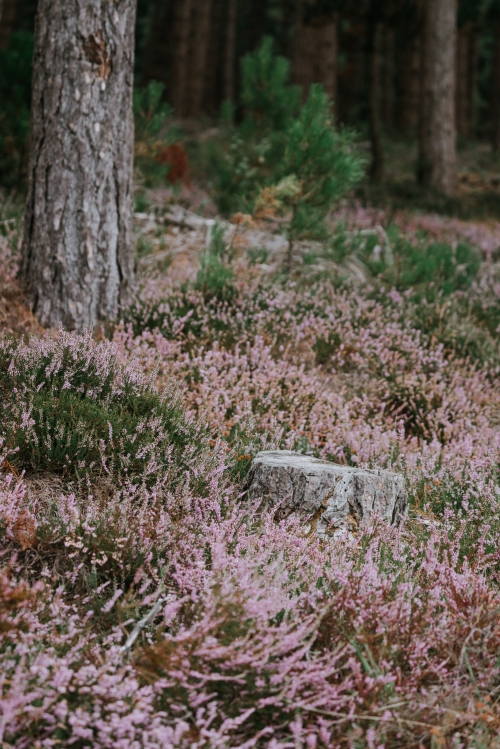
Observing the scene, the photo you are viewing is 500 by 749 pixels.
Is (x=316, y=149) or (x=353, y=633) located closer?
(x=353, y=633)

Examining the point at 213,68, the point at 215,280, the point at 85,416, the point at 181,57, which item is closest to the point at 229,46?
the point at 213,68

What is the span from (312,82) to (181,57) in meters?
6.92

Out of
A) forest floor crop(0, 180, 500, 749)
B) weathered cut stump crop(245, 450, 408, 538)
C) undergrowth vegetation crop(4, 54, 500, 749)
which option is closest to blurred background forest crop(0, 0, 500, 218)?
undergrowth vegetation crop(4, 54, 500, 749)

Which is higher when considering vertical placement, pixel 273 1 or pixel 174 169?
pixel 273 1

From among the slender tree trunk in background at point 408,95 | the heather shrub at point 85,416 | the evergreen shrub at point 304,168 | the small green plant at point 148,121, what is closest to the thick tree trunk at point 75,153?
the heather shrub at point 85,416

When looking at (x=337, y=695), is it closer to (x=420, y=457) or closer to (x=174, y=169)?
(x=420, y=457)

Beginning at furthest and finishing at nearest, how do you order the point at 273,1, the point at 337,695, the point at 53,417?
the point at 273,1, the point at 53,417, the point at 337,695

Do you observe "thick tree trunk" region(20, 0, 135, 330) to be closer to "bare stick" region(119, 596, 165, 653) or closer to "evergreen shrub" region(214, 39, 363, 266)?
"evergreen shrub" region(214, 39, 363, 266)

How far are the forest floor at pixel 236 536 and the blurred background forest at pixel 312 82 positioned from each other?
8.37 ft

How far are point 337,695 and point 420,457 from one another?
2.15 m

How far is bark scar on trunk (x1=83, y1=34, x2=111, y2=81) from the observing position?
4766 mm

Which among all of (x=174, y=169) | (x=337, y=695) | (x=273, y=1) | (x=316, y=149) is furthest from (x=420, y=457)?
(x=273, y=1)

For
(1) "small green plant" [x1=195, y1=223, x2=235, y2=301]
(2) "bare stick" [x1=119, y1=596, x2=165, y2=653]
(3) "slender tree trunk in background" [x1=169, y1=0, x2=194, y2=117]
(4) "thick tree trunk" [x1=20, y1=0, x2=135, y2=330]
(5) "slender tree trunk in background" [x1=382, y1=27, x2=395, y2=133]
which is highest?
(5) "slender tree trunk in background" [x1=382, y1=27, x2=395, y2=133]

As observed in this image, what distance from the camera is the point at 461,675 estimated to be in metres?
2.44
